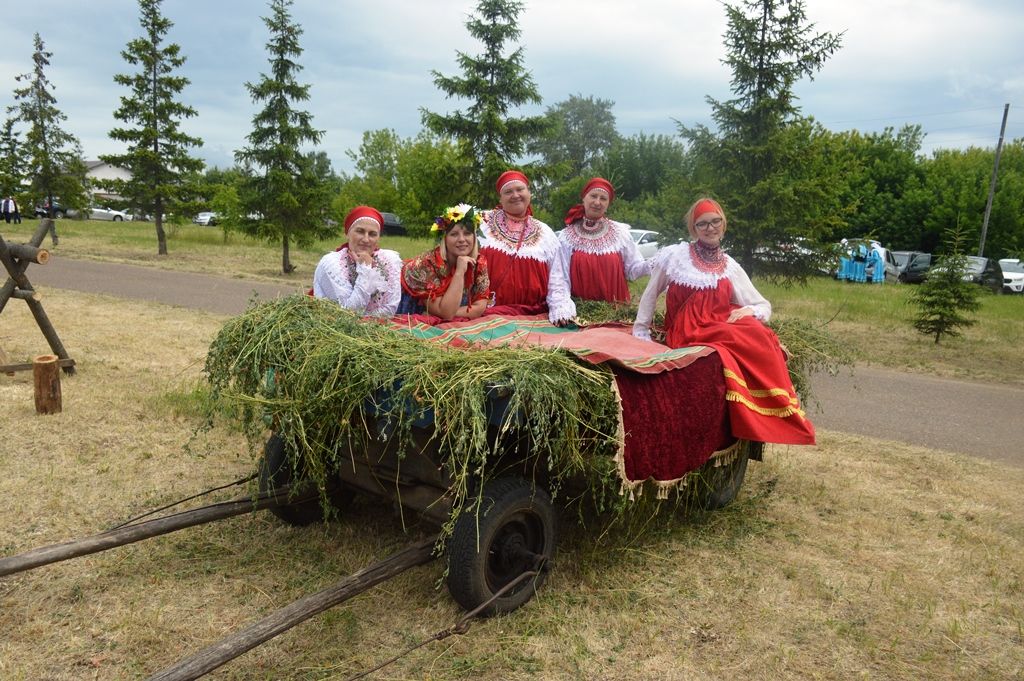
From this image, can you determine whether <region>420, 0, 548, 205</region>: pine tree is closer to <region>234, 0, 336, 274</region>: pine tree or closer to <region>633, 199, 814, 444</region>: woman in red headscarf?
<region>234, 0, 336, 274</region>: pine tree

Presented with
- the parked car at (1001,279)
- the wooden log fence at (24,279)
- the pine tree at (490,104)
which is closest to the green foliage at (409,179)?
the pine tree at (490,104)

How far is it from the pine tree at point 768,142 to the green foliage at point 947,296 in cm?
205

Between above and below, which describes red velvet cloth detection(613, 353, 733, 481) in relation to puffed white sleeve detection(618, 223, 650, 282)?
below

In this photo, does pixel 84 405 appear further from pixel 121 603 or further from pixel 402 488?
pixel 402 488

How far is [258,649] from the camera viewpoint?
9.97 ft

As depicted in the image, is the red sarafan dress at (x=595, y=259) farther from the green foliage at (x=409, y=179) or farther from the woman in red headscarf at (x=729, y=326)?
the green foliage at (x=409, y=179)

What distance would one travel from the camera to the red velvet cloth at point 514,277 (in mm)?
5301

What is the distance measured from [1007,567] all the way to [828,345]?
148 cm

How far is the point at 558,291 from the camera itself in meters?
5.26

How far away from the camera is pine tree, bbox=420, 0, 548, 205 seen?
554 inches

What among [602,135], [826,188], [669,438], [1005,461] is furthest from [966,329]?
[602,135]

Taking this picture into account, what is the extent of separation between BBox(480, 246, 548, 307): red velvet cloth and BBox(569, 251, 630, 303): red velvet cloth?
9.4 inches

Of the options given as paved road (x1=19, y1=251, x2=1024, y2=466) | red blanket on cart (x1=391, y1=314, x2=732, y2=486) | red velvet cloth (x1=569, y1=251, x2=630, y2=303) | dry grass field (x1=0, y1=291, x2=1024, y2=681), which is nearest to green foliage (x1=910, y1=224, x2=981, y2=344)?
paved road (x1=19, y1=251, x2=1024, y2=466)

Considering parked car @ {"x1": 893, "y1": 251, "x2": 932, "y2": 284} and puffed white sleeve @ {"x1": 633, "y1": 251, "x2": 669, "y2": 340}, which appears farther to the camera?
parked car @ {"x1": 893, "y1": 251, "x2": 932, "y2": 284}
